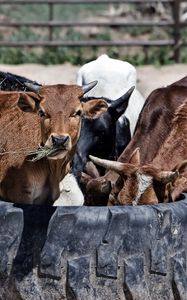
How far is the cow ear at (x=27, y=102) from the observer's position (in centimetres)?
572

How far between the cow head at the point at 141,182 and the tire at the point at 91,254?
64 cm

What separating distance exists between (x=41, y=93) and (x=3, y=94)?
Answer: 0.83m

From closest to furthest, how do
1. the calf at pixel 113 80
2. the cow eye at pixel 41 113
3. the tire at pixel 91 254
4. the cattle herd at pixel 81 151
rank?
1. the tire at pixel 91 254
2. the cattle herd at pixel 81 151
3. the cow eye at pixel 41 113
4. the calf at pixel 113 80

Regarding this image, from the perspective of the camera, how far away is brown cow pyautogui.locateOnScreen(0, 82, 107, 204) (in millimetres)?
5457

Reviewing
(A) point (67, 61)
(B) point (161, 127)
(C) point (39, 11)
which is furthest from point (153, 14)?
(B) point (161, 127)

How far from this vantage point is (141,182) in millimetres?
5363

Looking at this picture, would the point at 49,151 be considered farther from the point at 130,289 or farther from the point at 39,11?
the point at 39,11

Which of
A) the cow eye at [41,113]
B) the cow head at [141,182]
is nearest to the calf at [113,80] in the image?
the cow eye at [41,113]

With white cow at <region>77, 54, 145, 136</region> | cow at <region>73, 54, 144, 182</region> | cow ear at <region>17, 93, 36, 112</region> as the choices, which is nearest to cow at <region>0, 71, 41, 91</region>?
cow at <region>73, 54, 144, 182</region>

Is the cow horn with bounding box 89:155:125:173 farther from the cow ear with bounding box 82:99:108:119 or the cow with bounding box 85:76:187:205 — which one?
the cow ear with bounding box 82:99:108:119

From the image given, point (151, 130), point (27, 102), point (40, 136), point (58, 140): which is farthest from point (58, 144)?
point (151, 130)

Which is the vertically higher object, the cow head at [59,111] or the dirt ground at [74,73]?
the cow head at [59,111]

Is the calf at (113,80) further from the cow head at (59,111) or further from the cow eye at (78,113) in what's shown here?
the cow eye at (78,113)

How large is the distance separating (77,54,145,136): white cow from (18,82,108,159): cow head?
8.68 ft
